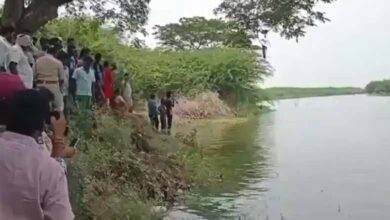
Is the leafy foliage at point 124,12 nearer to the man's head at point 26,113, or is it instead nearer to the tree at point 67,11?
the tree at point 67,11

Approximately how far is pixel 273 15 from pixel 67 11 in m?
4.66

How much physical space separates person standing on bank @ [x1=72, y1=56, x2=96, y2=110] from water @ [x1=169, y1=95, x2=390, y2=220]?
88.4 inches

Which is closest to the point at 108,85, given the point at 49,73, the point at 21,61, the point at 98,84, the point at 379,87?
the point at 98,84

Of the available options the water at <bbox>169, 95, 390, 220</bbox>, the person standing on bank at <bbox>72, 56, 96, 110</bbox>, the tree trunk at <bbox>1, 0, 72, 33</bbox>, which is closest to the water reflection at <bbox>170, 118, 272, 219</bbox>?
A: the water at <bbox>169, 95, 390, 220</bbox>

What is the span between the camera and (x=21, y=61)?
7641 mm

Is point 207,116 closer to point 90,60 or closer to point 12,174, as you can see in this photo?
point 90,60

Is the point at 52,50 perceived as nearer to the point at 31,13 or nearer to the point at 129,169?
the point at 31,13

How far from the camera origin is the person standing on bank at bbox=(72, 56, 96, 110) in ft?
37.7

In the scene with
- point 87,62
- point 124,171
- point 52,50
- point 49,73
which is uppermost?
point 52,50

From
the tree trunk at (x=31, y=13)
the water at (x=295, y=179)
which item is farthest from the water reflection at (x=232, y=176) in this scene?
the tree trunk at (x=31, y=13)

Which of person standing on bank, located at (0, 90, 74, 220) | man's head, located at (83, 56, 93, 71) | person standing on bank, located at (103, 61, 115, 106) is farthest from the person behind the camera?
person standing on bank, located at (103, 61, 115, 106)

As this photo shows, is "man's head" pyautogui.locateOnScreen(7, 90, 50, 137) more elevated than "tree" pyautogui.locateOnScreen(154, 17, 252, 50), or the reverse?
"tree" pyautogui.locateOnScreen(154, 17, 252, 50)

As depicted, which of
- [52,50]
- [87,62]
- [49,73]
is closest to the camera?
[49,73]

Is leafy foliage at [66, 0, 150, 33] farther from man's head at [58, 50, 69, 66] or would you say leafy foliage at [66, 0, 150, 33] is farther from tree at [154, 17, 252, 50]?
tree at [154, 17, 252, 50]
